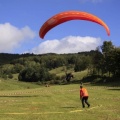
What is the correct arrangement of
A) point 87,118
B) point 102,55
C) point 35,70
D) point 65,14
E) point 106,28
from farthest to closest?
point 35,70 < point 102,55 < point 65,14 < point 106,28 < point 87,118

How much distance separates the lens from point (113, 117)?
20969 millimetres

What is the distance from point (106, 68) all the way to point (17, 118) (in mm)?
81603

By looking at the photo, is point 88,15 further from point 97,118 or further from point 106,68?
point 106,68

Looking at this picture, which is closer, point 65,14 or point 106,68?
point 65,14

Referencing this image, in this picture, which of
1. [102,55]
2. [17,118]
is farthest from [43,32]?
[102,55]

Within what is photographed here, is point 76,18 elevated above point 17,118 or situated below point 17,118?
above

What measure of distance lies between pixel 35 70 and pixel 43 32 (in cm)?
14487

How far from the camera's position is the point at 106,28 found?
915 inches

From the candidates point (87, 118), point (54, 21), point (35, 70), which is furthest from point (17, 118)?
point (35, 70)

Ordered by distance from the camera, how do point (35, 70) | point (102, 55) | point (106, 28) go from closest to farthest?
point (106, 28) < point (102, 55) < point (35, 70)

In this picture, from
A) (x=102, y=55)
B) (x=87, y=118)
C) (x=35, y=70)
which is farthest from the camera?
(x=35, y=70)

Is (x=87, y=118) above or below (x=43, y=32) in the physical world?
below

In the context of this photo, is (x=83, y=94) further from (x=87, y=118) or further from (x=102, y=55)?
(x=102, y=55)

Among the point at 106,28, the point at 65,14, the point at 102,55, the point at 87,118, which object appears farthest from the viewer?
the point at 102,55
